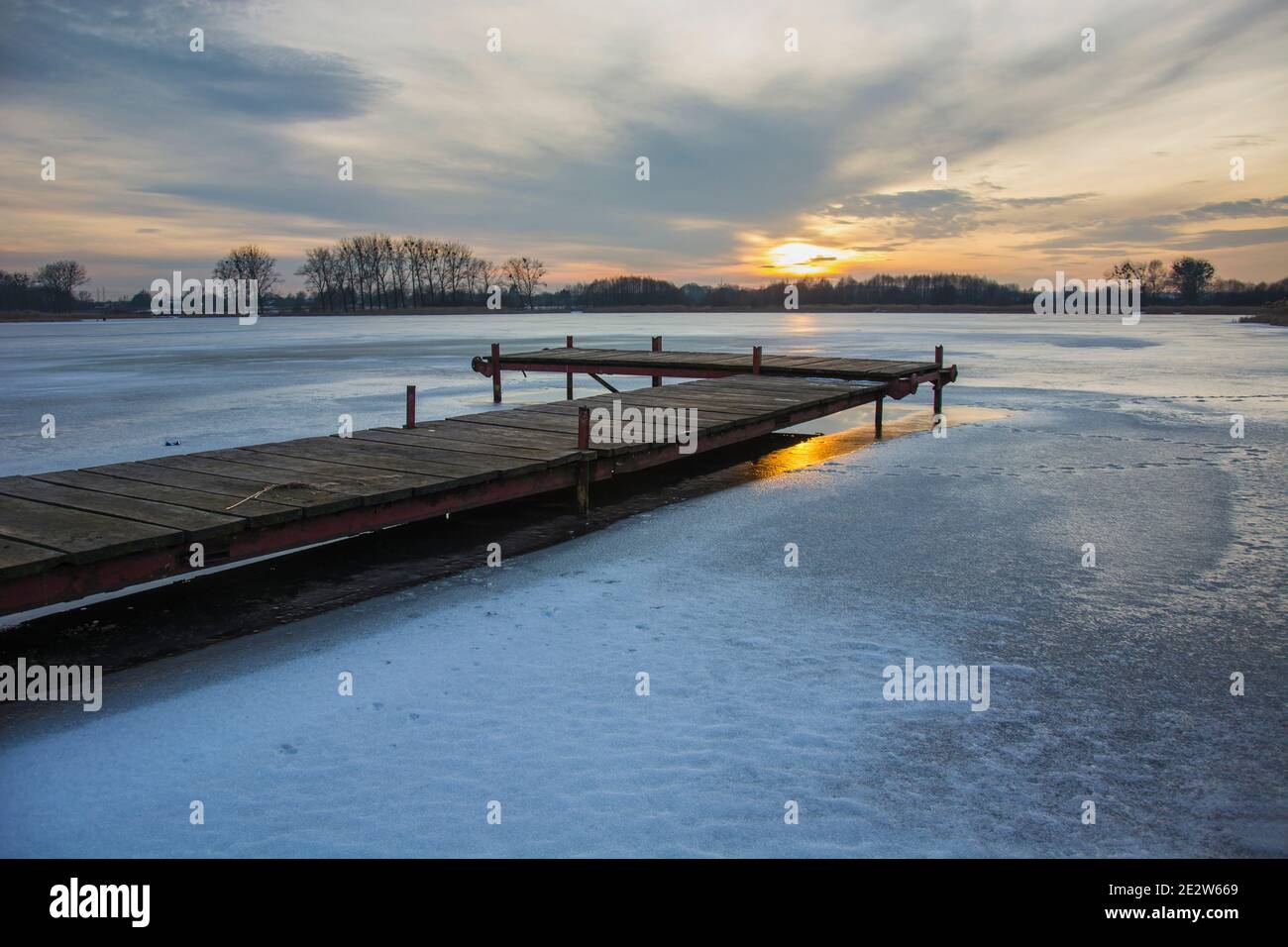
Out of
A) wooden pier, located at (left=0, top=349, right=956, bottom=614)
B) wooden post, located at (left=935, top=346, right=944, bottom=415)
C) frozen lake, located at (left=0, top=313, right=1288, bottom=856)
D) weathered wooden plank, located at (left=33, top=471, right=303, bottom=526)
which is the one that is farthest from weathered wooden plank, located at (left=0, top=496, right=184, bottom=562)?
wooden post, located at (left=935, top=346, right=944, bottom=415)

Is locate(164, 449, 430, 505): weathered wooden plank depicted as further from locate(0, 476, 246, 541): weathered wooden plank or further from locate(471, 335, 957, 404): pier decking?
locate(471, 335, 957, 404): pier decking

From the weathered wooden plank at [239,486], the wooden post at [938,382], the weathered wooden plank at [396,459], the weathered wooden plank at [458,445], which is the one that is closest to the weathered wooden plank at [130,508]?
the weathered wooden plank at [239,486]

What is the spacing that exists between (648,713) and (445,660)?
1377 mm

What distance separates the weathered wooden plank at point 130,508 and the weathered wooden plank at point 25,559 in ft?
2.31

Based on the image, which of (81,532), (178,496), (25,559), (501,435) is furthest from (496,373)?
(25,559)

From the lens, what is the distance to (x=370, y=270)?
461 ft

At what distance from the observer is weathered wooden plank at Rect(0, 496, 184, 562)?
17.4 feet

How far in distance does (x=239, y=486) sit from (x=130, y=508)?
895 millimetres

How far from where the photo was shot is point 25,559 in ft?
16.4

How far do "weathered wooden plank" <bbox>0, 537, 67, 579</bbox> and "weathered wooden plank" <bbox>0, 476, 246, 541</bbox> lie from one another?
706 mm

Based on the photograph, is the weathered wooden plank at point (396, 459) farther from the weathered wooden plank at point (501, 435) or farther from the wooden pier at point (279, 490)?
the weathered wooden plank at point (501, 435)
